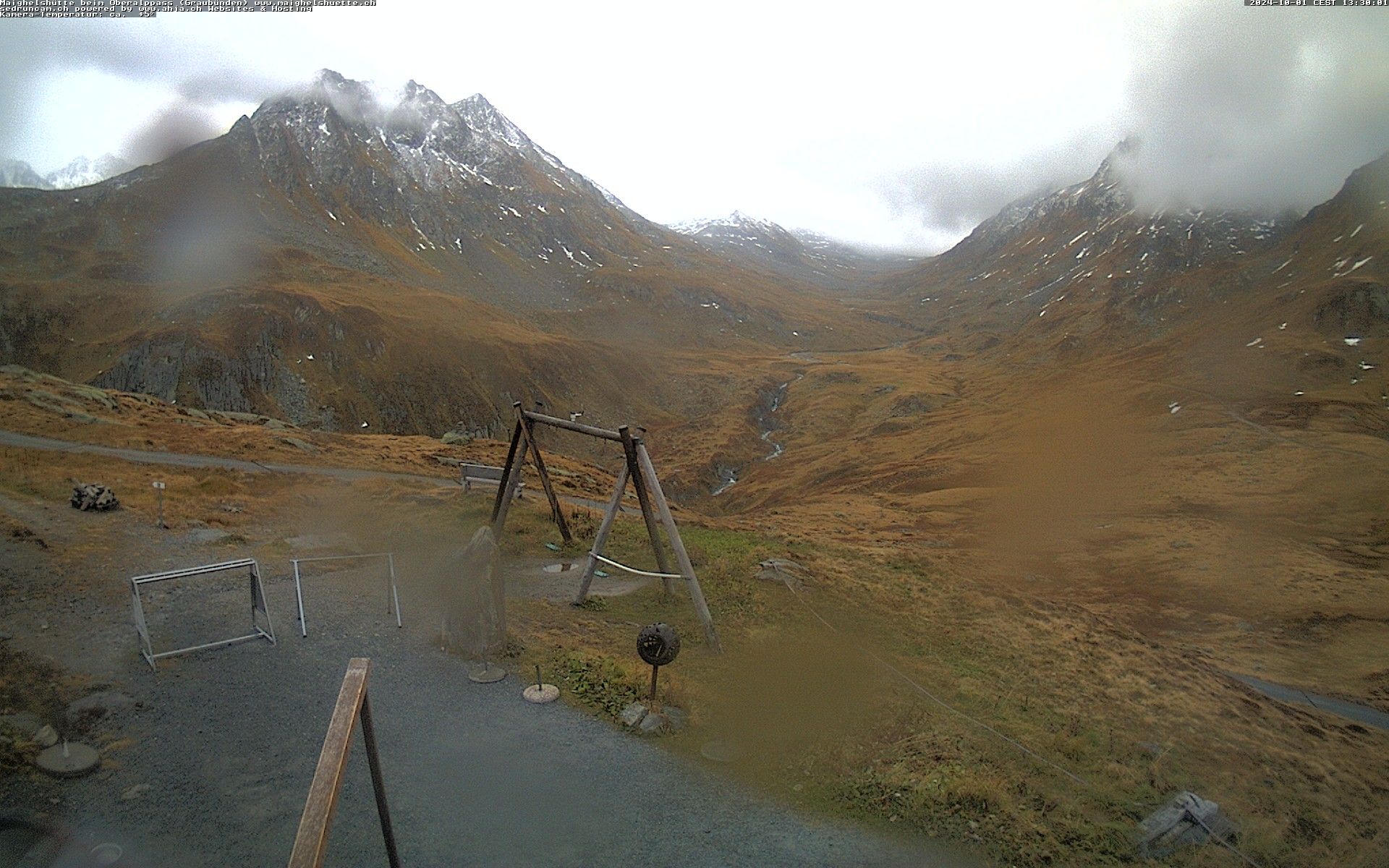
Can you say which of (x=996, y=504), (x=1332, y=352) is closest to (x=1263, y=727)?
(x=996, y=504)

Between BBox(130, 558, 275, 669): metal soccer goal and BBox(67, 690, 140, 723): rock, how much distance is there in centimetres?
92

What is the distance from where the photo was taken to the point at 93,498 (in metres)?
18.4

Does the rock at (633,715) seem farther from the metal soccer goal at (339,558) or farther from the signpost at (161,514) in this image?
the signpost at (161,514)

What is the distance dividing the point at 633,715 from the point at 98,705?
7.53 meters

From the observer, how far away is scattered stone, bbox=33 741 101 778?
27.8ft

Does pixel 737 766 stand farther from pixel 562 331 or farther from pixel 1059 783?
pixel 562 331

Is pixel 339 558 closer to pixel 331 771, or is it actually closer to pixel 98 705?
pixel 98 705

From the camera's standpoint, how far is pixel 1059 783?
1155 cm

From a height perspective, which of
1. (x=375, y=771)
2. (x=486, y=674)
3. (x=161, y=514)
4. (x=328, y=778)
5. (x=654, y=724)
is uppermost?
(x=328, y=778)

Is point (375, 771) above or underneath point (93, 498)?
above

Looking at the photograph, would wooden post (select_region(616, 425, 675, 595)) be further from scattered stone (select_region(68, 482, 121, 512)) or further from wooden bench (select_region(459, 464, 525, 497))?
scattered stone (select_region(68, 482, 121, 512))

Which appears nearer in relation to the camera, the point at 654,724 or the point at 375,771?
the point at 375,771

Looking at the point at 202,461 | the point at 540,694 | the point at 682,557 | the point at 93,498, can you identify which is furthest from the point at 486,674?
the point at 202,461

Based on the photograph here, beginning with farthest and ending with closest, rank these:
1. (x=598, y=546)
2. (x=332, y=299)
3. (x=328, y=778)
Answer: (x=332, y=299) < (x=598, y=546) < (x=328, y=778)
